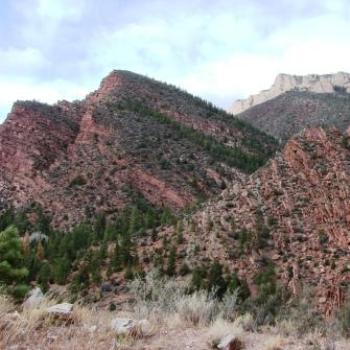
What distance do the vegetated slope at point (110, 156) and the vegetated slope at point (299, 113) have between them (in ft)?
52.7

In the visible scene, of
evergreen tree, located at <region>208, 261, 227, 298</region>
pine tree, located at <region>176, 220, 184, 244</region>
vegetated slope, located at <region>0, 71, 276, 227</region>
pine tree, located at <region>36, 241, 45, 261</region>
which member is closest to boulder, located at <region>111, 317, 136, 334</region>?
evergreen tree, located at <region>208, 261, 227, 298</region>

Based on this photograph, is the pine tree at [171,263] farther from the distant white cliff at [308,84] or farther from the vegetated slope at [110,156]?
the distant white cliff at [308,84]

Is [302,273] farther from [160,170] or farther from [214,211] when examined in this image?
[160,170]

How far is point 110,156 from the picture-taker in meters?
63.8

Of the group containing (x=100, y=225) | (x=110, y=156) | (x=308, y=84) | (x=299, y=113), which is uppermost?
(x=308, y=84)

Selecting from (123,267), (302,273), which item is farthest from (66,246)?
(302,273)

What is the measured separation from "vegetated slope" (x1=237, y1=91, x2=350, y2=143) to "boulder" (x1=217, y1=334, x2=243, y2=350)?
79.7m

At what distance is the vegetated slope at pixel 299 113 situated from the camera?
9469 cm

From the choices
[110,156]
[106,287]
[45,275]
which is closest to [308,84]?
[110,156]

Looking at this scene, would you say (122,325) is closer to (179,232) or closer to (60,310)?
(60,310)

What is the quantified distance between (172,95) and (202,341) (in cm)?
8596

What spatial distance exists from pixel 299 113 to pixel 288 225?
255 feet

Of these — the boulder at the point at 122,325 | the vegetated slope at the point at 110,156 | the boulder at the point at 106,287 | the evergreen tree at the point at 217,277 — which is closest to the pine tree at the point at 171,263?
the evergreen tree at the point at 217,277

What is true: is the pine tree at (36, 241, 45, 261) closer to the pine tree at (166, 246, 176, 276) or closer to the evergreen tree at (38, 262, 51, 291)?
the evergreen tree at (38, 262, 51, 291)
